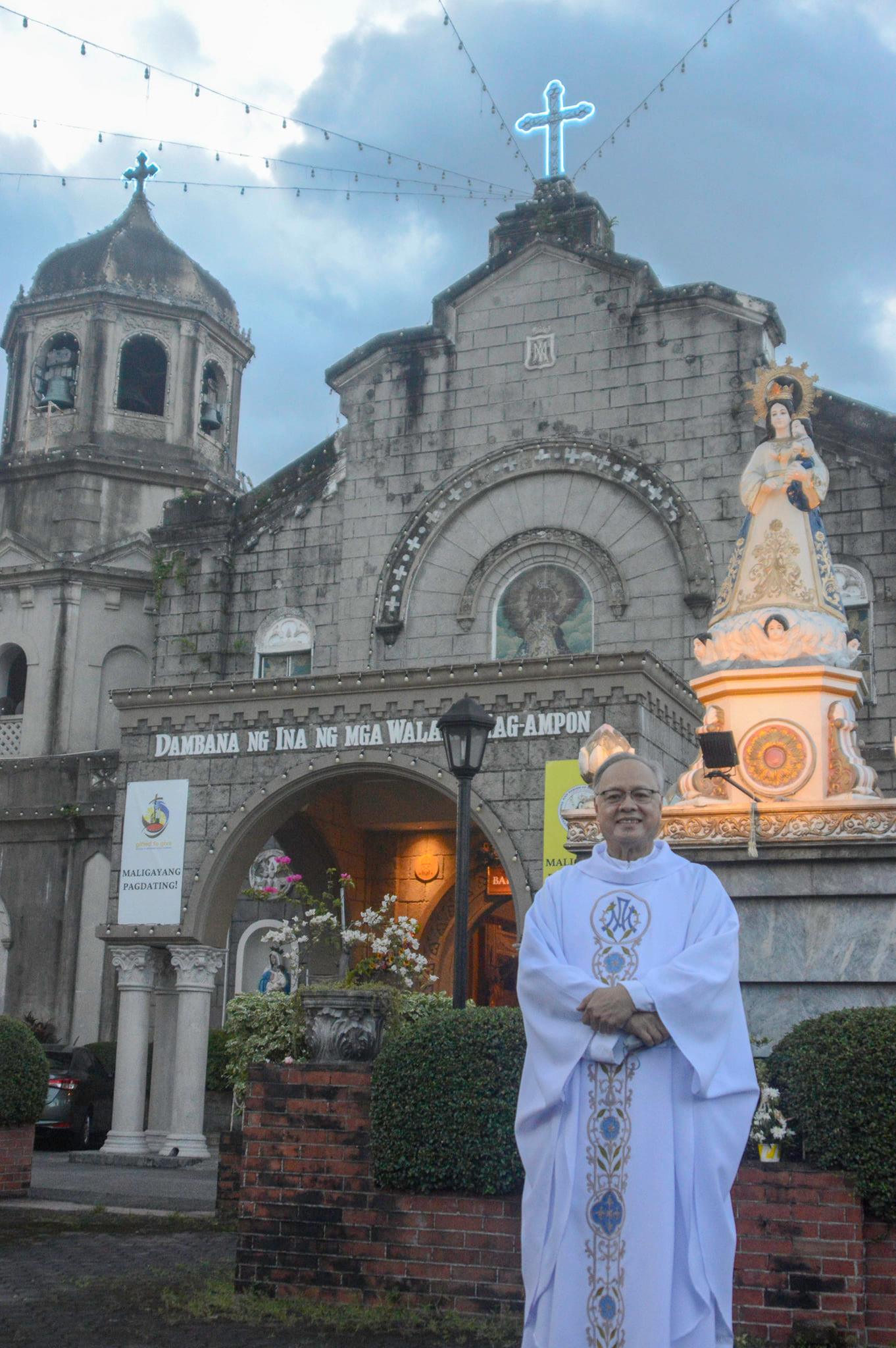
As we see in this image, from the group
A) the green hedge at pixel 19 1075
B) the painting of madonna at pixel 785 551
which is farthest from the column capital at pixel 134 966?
the painting of madonna at pixel 785 551

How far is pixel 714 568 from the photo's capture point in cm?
2156

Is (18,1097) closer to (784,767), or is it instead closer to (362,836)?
(784,767)

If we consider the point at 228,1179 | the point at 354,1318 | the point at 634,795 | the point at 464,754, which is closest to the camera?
the point at 634,795

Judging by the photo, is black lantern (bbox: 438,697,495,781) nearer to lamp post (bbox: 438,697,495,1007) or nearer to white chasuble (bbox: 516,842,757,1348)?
lamp post (bbox: 438,697,495,1007)

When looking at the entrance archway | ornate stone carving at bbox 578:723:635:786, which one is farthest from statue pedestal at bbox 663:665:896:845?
the entrance archway

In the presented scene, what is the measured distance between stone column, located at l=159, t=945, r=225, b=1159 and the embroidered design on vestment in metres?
14.2

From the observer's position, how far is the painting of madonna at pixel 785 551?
435 inches

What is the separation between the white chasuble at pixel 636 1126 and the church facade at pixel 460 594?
11.9 metres

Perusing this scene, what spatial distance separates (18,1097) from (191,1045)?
6.29 metres

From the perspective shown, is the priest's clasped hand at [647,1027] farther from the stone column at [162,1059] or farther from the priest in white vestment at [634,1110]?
the stone column at [162,1059]

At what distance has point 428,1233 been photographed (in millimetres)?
8180

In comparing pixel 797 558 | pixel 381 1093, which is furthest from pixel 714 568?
pixel 381 1093

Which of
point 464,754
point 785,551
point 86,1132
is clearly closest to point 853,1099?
point 464,754

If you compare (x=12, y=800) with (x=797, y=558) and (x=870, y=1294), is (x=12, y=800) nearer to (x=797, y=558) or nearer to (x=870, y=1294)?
(x=797, y=558)
